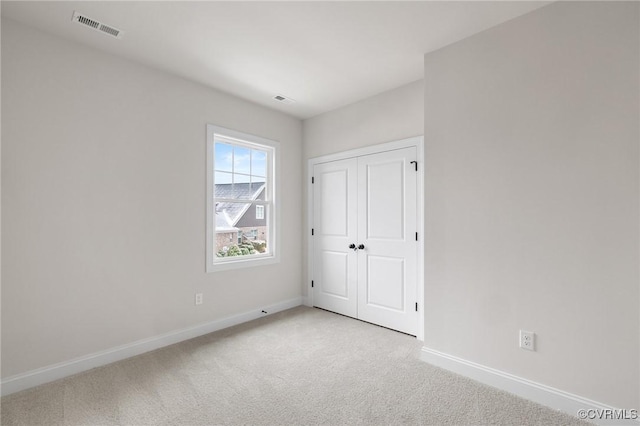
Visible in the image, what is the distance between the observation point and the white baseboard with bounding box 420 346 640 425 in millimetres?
1840

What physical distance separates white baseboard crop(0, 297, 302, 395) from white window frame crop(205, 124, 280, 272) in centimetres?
62

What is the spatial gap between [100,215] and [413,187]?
9.74 ft

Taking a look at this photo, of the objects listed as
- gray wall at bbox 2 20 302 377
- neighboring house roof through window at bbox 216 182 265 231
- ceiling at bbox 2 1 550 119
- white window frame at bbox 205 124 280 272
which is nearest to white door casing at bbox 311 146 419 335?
white window frame at bbox 205 124 280 272

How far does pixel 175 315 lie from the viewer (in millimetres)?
3020

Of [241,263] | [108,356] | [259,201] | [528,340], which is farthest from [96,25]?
[528,340]

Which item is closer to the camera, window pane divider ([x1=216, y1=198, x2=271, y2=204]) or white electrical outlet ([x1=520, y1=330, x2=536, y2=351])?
white electrical outlet ([x1=520, y1=330, x2=536, y2=351])

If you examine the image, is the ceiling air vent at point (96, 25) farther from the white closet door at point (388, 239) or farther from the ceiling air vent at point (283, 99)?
the white closet door at point (388, 239)

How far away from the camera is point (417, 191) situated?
10.4 feet

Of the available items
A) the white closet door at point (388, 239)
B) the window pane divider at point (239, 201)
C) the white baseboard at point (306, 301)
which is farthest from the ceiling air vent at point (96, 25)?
the white baseboard at point (306, 301)

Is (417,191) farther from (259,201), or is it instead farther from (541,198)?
(259,201)

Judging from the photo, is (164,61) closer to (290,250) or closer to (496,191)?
(290,250)

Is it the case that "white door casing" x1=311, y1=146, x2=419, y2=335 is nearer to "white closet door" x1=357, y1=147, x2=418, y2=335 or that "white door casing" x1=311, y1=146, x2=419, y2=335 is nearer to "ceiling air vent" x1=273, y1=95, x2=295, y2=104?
"white closet door" x1=357, y1=147, x2=418, y2=335

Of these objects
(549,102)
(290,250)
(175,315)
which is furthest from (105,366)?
(549,102)

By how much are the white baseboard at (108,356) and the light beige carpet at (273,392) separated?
7 cm
